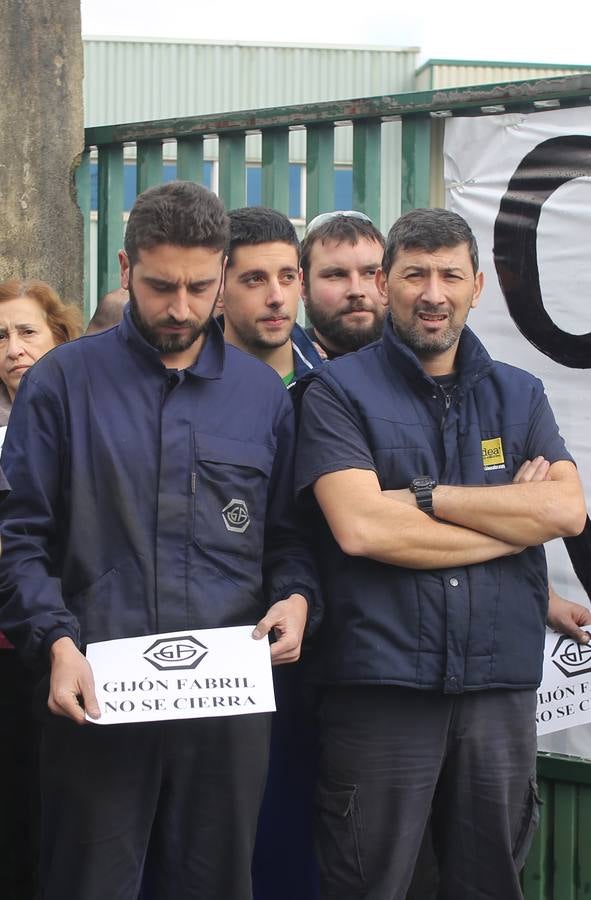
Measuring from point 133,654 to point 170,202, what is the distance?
1.06 meters

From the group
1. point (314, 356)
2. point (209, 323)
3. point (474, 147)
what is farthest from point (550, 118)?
point (209, 323)

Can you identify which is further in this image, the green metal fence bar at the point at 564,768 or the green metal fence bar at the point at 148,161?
the green metal fence bar at the point at 148,161

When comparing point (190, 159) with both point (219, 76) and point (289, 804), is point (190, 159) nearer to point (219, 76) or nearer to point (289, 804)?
point (289, 804)

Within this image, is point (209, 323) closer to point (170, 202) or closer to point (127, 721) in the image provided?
point (170, 202)

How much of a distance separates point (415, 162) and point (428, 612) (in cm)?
192

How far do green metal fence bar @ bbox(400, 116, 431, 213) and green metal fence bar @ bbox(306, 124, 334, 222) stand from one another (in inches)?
11.3

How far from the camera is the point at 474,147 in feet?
13.6

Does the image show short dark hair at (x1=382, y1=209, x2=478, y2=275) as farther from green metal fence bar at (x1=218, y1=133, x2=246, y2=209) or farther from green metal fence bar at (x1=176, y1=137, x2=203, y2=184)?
green metal fence bar at (x1=176, y1=137, x2=203, y2=184)

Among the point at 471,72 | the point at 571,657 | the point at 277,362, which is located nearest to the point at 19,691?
the point at 277,362

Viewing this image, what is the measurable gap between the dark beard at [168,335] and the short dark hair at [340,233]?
41.0 inches

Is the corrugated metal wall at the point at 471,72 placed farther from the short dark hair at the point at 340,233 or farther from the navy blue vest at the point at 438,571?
the navy blue vest at the point at 438,571

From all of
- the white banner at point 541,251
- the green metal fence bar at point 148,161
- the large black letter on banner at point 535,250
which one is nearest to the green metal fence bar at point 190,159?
the green metal fence bar at point 148,161

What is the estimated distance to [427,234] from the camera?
3207mm

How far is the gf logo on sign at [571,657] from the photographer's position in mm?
3746
